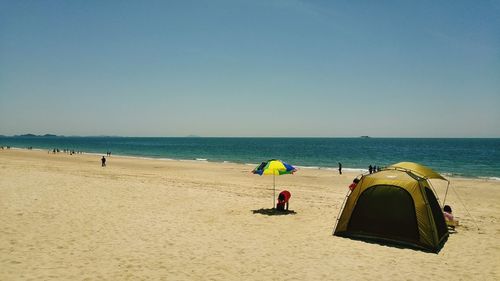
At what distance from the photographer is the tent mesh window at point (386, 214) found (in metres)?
11.1

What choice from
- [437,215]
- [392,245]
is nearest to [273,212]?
[392,245]

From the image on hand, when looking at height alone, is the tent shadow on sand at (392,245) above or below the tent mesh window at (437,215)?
below

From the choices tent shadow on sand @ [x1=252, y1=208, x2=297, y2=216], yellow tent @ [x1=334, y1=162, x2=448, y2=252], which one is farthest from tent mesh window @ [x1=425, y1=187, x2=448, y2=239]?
tent shadow on sand @ [x1=252, y1=208, x2=297, y2=216]

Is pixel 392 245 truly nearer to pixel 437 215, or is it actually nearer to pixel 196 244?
pixel 437 215

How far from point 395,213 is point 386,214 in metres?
0.28

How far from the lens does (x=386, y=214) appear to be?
37.4 feet

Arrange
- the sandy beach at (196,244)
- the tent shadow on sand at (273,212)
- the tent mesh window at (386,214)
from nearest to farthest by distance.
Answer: the sandy beach at (196,244), the tent mesh window at (386,214), the tent shadow on sand at (273,212)

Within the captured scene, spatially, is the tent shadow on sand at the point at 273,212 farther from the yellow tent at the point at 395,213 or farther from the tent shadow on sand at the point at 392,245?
the tent shadow on sand at the point at 392,245

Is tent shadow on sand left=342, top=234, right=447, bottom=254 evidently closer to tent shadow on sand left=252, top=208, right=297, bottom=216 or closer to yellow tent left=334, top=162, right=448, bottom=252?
yellow tent left=334, top=162, right=448, bottom=252

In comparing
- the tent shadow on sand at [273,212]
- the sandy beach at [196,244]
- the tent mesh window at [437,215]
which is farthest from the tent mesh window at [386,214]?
the tent shadow on sand at [273,212]

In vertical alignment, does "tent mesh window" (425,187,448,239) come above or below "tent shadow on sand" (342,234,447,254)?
above

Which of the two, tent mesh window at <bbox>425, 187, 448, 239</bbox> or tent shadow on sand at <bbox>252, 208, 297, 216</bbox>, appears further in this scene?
tent shadow on sand at <bbox>252, 208, 297, 216</bbox>

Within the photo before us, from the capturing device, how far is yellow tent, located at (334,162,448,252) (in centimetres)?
1097

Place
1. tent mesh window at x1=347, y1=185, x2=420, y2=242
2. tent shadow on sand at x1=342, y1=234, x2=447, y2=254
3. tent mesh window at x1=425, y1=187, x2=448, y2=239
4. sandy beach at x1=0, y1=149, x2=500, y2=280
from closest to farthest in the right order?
sandy beach at x1=0, y1=149, x2=500, y2=280 < tent shadow on sand at x1=342, y1=234, x2=447, y2=254 < tent mesh window at x1=347, y1=185, x2=420, y2=242 < tent mesh window at x1=425, y1=187, x2=448, y2=239
